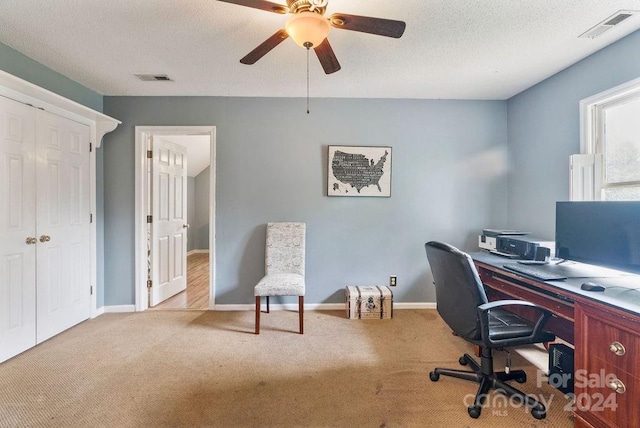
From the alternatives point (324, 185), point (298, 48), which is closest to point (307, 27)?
point (298, 48)

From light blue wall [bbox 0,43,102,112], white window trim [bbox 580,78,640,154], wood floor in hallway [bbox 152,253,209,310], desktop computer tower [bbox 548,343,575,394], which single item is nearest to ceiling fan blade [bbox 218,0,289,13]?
light blue wall [bbox 0,43,102,112]

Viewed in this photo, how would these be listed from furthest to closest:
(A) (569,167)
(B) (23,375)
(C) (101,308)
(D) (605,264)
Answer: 1. (C) (101,308)
2. (A) (569,167)
3. (B) (23,375)
4. (D) (605,264)

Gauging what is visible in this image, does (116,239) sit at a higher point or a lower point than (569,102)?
lower

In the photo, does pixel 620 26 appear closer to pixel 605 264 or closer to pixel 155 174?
pixel 605 264

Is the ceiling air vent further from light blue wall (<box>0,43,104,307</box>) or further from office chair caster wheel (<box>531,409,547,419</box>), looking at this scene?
light blue wall (<box>0,43,104,307</box>)

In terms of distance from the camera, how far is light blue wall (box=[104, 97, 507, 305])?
3137 mm

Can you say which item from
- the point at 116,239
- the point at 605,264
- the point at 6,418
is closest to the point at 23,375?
the point at 6,418

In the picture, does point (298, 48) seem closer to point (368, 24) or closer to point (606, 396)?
point (368, 24)

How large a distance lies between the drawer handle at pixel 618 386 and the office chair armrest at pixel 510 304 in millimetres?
331

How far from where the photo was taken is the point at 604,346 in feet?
4.38

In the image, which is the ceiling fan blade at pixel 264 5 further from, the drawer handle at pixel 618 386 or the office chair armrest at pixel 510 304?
the drawer handle at pixel 618 386

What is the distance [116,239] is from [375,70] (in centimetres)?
330

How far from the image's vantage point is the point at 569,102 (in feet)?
7.94

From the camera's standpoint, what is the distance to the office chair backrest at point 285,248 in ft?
9.93
